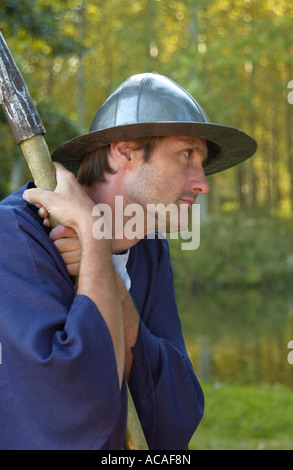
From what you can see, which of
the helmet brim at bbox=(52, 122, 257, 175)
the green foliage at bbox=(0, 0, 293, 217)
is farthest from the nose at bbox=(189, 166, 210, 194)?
the green foliage at bbox=(0, 0, 293, 217)

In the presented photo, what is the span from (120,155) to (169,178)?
0.19m

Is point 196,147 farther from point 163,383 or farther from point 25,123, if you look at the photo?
point 163,383

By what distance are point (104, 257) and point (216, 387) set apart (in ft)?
22.5

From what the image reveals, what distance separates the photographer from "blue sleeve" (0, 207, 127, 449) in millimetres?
1793

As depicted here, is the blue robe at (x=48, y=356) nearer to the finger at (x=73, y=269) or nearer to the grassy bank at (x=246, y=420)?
the finger at (x=73, y=269)

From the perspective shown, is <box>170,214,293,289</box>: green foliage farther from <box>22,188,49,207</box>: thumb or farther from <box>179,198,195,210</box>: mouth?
<box>22,188,49,207</box>: thumb

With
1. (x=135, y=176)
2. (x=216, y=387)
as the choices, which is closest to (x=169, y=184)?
(x=135, y=176)

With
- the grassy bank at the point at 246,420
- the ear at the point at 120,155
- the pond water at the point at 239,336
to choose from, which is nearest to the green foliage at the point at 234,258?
the pond water at the point at 239,336

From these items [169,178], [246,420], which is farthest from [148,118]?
[246,420]

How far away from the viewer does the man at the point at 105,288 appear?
181 centimetres

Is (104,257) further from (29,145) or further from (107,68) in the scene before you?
(107,68)

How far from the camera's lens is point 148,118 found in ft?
7.14

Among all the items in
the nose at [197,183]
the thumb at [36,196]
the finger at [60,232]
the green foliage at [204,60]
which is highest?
the green foliage at [204,60]

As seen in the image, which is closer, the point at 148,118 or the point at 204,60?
the point at 148,118
